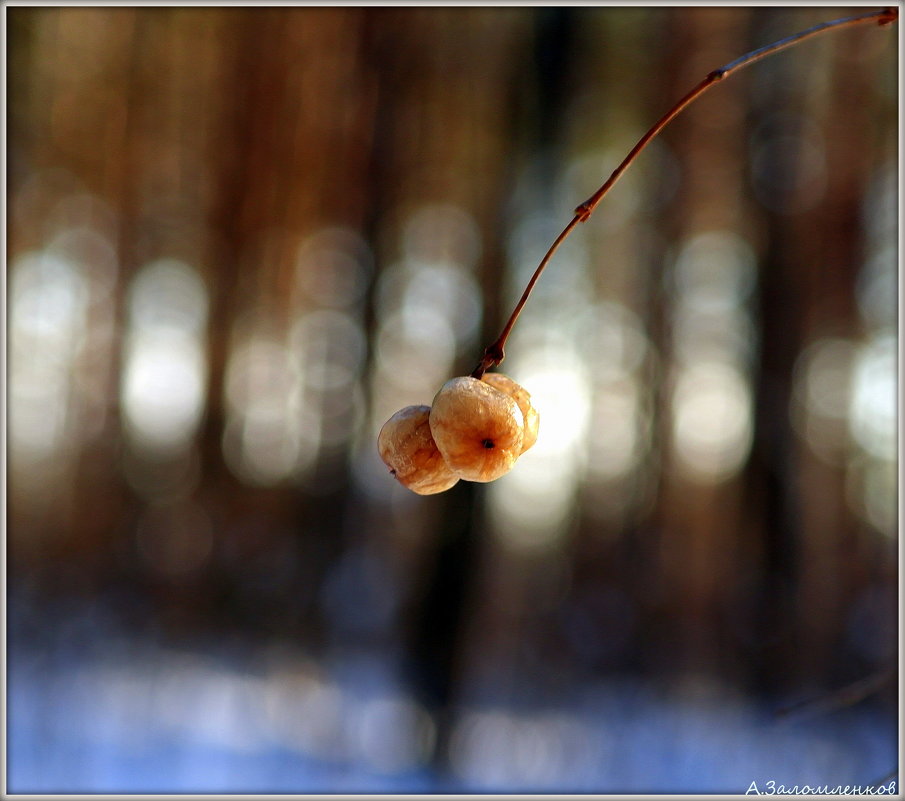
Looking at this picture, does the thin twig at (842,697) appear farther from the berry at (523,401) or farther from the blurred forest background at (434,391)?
the blurred forest background at (434,391)

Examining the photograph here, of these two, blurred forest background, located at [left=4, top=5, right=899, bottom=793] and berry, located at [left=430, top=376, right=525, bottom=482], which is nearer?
berry, located at [left=430, top=376, right=525, bottom=482]

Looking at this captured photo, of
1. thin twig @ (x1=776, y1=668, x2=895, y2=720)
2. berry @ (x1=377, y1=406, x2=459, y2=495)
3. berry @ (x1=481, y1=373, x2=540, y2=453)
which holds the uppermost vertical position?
berry @ (x1=481, y1=373, x2=540, y2=453)

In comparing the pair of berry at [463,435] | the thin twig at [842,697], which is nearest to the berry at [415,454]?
the pair of berry at [463,435]

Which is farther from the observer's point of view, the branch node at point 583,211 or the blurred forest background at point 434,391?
the blurred forest background at point 434,391

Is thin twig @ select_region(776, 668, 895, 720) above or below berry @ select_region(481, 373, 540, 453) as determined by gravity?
below

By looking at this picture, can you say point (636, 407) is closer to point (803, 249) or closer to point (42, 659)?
point (803, 249)

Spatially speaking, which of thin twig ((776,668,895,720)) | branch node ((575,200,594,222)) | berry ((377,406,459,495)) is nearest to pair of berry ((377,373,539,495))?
berry ((377,406,459,495))

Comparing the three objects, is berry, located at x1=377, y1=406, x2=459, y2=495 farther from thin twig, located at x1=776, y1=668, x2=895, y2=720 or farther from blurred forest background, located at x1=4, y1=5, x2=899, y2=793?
blurred forest background, located at x1=4, y1=5, x2=899, y2=793

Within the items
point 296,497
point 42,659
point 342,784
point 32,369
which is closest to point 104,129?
point 32,369
